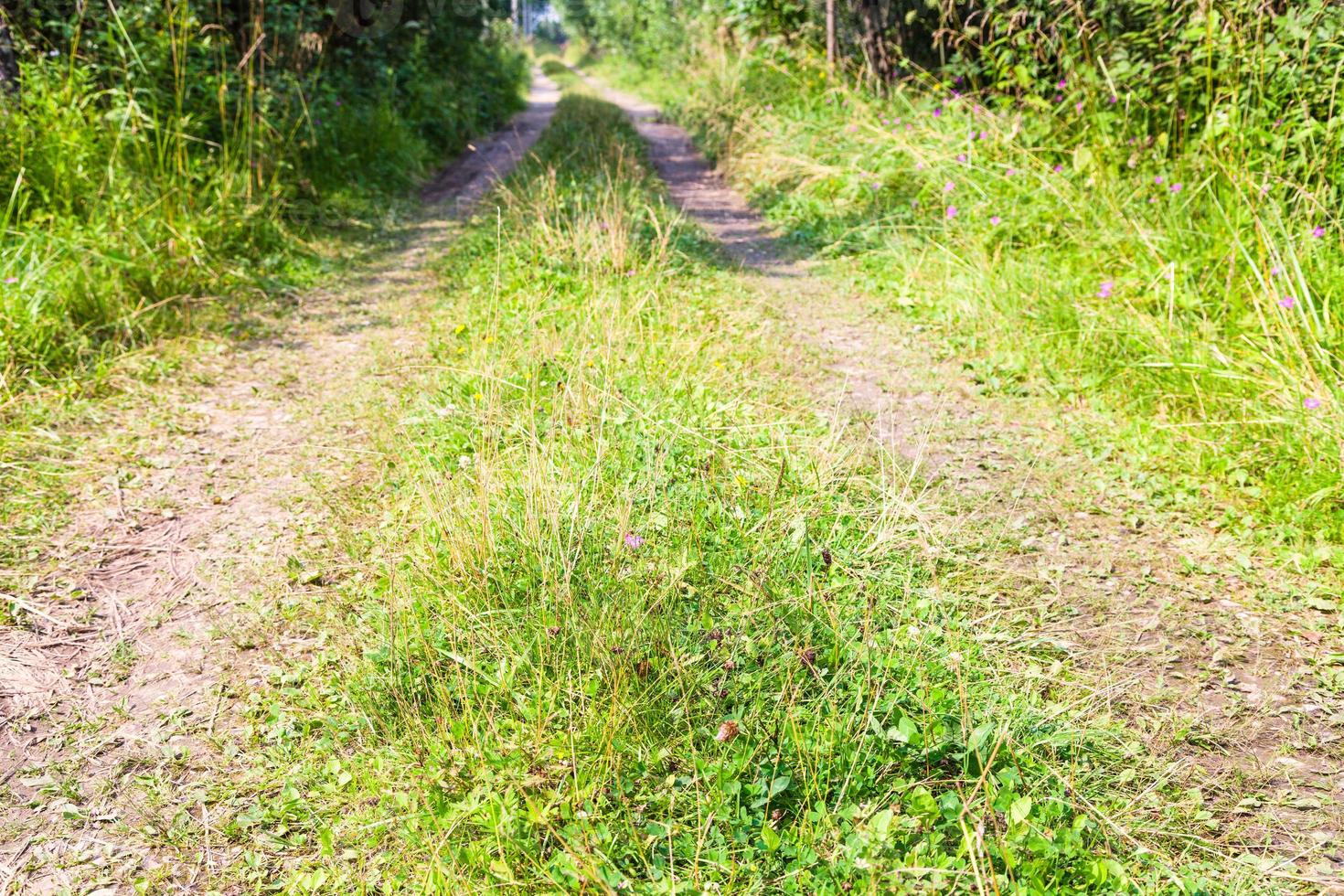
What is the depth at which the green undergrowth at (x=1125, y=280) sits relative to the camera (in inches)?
137

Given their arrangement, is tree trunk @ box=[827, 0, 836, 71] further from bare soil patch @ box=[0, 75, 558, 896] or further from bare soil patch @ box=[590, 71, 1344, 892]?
bare soil patch @ box=[0, 75, 558, 896]

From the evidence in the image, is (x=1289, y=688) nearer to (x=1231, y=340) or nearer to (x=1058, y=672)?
(x=1058, y=672)

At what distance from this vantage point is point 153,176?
5.66m

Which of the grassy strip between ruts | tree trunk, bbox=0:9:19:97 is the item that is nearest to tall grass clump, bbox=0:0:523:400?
tree trunk, bbox=0:9:19:97

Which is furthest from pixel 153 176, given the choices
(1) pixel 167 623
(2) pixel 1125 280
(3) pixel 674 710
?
(2) pixel 1125 280

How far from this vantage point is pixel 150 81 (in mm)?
5906

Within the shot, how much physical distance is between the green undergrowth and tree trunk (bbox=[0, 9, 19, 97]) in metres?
5.13

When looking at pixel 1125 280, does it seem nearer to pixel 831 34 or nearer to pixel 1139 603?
pixel 1139 603

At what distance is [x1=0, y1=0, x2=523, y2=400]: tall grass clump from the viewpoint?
4688 millimetres

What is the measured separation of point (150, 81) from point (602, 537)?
5187 millimetres

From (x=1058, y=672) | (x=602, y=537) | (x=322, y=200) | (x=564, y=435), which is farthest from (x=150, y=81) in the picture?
(x=1058, y=672)

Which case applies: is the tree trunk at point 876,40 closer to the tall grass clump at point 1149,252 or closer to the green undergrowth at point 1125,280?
the green undergrowth at point 1125,280

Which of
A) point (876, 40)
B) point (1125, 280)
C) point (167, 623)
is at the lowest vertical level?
point (167, 623)

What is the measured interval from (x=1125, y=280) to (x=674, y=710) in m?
3.59
